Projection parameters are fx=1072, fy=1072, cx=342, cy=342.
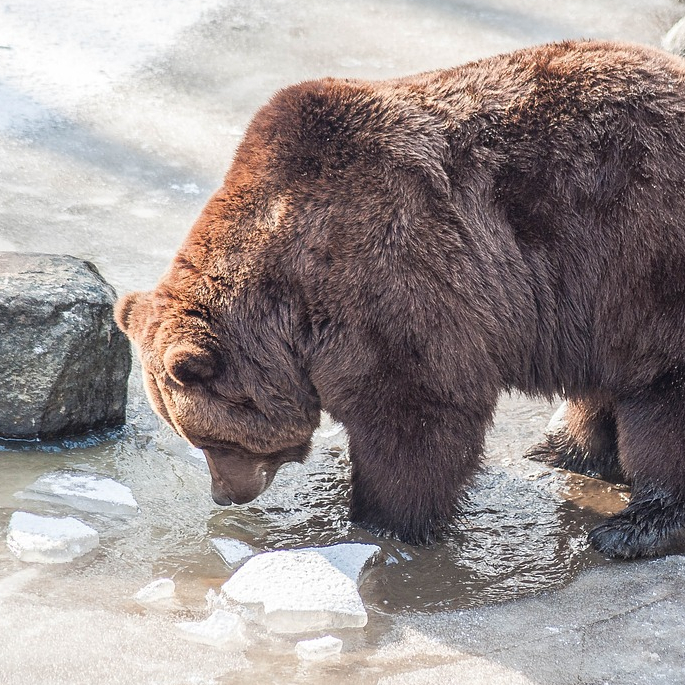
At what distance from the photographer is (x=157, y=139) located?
8.30 m

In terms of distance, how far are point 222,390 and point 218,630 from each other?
1.09 metres

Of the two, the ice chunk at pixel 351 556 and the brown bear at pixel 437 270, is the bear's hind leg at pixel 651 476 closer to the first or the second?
the brown bear at pixel 437 270

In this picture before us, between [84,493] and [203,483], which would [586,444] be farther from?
[84,493]

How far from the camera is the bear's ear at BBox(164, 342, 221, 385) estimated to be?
4098 mm

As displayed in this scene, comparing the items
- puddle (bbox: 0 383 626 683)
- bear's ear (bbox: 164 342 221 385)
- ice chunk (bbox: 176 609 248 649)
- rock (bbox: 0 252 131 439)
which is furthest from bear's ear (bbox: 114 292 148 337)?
ice chunk (bbox: 176 609 248 649)

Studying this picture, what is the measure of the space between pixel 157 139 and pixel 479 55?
10.2 feet

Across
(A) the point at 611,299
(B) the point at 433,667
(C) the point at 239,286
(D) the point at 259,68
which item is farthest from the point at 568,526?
(D) the point at 259,68

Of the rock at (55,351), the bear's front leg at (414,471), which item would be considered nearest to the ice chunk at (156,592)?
the bear's front leg at (414,471)

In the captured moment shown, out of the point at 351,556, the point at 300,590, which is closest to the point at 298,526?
the point at 351,556

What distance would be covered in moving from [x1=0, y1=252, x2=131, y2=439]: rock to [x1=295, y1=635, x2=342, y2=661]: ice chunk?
6.84 ft

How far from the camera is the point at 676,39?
373 inches

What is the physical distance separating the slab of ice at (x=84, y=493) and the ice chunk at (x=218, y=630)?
1.04 metres

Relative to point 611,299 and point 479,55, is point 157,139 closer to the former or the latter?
point 479,55

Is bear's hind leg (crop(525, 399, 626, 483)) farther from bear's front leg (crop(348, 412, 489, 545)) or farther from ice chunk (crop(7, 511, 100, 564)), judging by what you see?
ice chunk (crop(7, 511, 100, 564))
